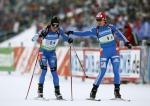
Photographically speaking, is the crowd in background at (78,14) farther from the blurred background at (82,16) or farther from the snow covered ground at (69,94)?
the snow covered ground at (69,94)

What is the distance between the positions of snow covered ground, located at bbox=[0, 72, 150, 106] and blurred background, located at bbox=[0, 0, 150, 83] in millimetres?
2361

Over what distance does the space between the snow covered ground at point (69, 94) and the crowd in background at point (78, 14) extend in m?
2.92

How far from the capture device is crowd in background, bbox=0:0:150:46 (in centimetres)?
2639

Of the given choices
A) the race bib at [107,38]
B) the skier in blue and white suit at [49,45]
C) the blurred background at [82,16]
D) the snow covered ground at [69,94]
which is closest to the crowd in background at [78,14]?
the blurred background at [82,16]

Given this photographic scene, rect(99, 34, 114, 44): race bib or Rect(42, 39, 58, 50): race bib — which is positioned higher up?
Rect(99, 34, 114, 44): race bib

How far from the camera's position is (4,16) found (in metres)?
38.7

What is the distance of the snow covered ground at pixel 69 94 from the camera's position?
1387 centimetres

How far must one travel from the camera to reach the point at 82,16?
3203 cm

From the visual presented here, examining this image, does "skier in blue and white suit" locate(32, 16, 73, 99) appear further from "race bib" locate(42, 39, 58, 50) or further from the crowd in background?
the crowd in background

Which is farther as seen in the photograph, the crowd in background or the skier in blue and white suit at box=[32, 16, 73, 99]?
the crowd in background

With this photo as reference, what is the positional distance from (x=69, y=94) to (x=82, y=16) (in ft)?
50.8

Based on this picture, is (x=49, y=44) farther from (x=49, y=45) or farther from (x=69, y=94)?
(x=69, y=94)

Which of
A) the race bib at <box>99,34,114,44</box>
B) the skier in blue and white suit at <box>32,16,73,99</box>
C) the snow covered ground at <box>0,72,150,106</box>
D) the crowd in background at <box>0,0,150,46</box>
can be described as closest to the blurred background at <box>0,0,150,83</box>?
the crowd in background at <box>0,0,150,46</box>

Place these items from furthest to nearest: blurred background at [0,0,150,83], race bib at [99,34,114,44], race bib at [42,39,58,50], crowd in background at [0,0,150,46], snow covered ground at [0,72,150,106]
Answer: crowd in background at [0,0,150,46]
blurred background at [0,0,150,83]
race bib at [42,39,58,50]
race bib at [99,34,114,44]
snow covered ground at [0,72,150,106]
